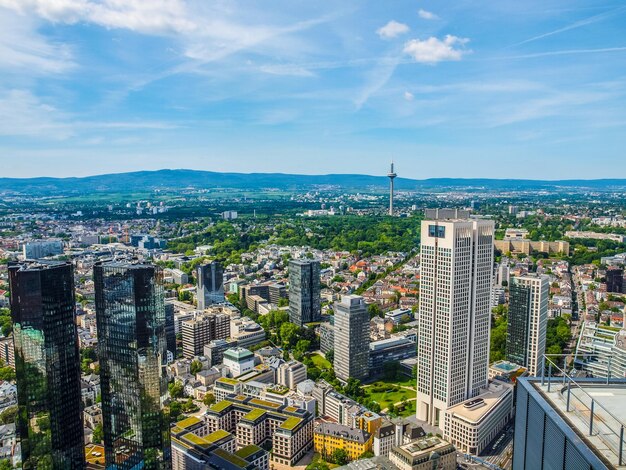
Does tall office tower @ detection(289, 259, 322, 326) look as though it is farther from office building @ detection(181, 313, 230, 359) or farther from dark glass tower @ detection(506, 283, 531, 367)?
dark glass tower @ detection(506, 283, 531, 367)

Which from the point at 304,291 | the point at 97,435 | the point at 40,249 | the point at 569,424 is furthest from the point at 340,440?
the point at 40,249

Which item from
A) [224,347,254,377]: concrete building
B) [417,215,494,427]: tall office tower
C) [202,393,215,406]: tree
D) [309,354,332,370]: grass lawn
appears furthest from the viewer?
[309,354,332,370]: grass lawn

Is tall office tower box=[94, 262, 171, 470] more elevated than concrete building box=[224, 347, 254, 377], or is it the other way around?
tall office tower box=[94, 262, 171, 470]

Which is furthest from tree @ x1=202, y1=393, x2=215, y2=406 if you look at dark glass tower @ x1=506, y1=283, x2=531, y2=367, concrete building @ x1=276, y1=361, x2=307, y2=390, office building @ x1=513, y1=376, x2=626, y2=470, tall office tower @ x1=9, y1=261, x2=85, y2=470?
office building @ x1=513, y1=376, x2=626, y2=470

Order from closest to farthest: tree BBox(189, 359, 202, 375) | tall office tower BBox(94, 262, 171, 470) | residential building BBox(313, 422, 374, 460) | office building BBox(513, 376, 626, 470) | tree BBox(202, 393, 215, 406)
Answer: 1. office building BBox(513, 376, 626, 470)
2. tall office tower BBox(94, 262, 171, 470)
3. residential building BBox(313, 422, 374, 460)
4. tree BBox(202, 393, 215, 406)
5. tree BBox(189, 359, 202, 375)

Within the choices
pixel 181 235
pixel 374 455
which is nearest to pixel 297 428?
pixel 374 455

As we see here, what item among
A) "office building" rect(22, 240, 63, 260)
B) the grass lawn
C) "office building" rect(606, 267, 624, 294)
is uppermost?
"office building" rect(22, 240, 63, 260)
